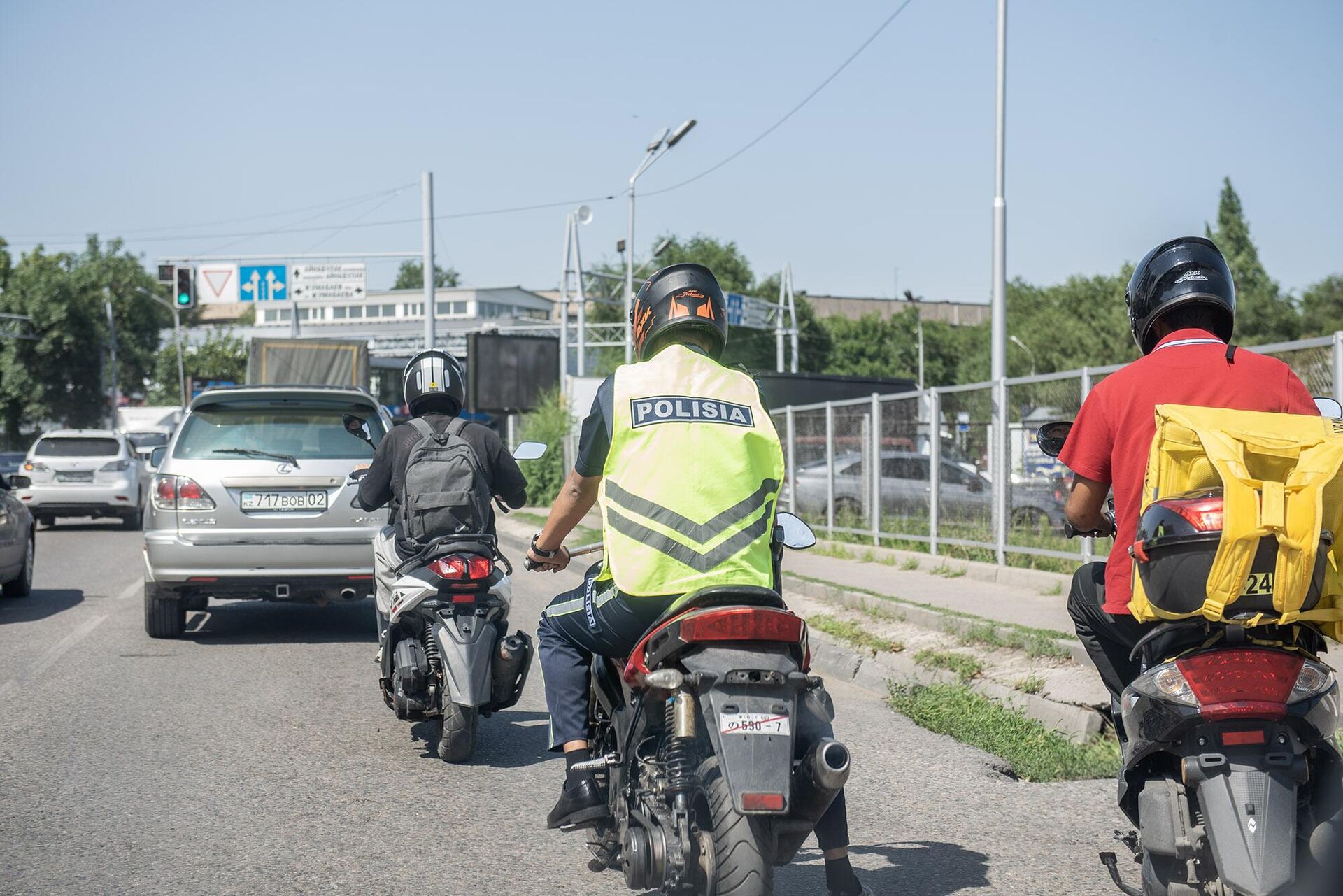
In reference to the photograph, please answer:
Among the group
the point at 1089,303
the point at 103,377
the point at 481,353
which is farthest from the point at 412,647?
the point at 1089,303

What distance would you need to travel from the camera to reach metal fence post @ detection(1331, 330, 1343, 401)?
8.52m

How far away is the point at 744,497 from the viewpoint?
367 centimetres

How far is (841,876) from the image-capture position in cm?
369

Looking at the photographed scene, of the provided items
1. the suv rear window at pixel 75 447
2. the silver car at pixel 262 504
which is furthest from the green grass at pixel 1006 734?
the suv rear window at pixel 75 447

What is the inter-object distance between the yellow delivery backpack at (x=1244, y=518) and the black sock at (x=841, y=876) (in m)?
1.07

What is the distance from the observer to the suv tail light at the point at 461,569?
609cm

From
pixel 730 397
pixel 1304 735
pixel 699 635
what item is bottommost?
pixel 1304 735

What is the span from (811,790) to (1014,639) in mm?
5509

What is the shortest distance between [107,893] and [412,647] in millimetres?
2078

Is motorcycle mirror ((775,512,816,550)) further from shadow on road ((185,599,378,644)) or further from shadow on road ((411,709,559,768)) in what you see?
shadow on road ((185,599,378,644))

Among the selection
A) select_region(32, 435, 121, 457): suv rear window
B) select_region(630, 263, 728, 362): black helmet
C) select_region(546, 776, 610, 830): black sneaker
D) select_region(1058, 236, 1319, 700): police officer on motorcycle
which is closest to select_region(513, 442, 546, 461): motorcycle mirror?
select_region(630, 263, 728, 362): black helmet

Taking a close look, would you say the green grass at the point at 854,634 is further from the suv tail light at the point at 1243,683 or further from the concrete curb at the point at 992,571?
the suv tail light at the point at 1243,683

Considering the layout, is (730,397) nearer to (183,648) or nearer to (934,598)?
(183,648)

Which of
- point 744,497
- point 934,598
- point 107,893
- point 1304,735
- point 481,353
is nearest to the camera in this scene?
point 1304,735
